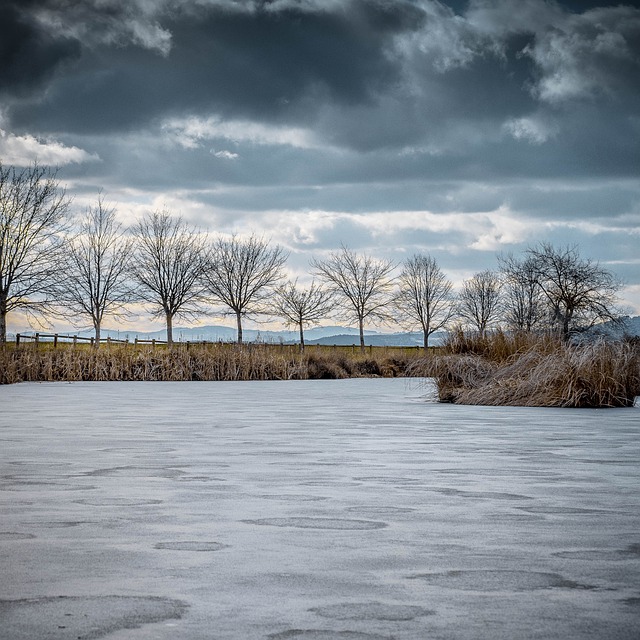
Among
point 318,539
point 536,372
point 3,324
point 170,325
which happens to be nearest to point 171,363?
point 3,324

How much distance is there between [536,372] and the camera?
12.5 metres

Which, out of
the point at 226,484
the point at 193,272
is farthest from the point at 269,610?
the point at 193,272

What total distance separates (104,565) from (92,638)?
73 centimetres

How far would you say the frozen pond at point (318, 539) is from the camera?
2.13 m

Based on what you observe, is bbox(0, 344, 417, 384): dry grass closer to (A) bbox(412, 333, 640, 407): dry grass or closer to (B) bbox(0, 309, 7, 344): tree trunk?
(B) bbox(0, 309, 7, 344): tree trunk

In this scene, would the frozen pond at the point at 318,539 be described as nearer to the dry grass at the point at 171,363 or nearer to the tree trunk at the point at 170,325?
the dry grass at the point at 171,363

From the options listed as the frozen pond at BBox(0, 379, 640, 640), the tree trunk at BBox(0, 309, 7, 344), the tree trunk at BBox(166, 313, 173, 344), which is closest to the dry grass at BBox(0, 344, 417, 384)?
the tree trunk at BBox(0, 309, 7, 344)

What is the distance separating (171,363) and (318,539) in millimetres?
23949

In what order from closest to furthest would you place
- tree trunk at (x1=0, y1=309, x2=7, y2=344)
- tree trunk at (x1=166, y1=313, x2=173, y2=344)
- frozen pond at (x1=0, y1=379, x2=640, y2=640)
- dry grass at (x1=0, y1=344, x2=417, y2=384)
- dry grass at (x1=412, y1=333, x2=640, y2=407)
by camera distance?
frozen pond at (x1=0, y1=379, x2=640, y2=640), dry grass at (x1=412, y1=333, x2=640, y2=407), dry grass at (x1=0, y1=344, x2=417, y2=384), tree trunk at (x1=0, y1=309, x2=7, y2=344), tree trunk at (x1=166, y1=313, x2=173, y2=344)

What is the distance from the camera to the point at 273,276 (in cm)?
5306

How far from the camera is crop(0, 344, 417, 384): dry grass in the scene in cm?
2502

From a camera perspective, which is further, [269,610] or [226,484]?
[226,484]

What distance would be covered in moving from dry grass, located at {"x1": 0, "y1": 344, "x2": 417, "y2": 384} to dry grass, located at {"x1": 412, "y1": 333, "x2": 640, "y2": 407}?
1254cm

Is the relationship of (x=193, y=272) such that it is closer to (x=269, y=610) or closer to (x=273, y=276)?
(x=273, y=276)
